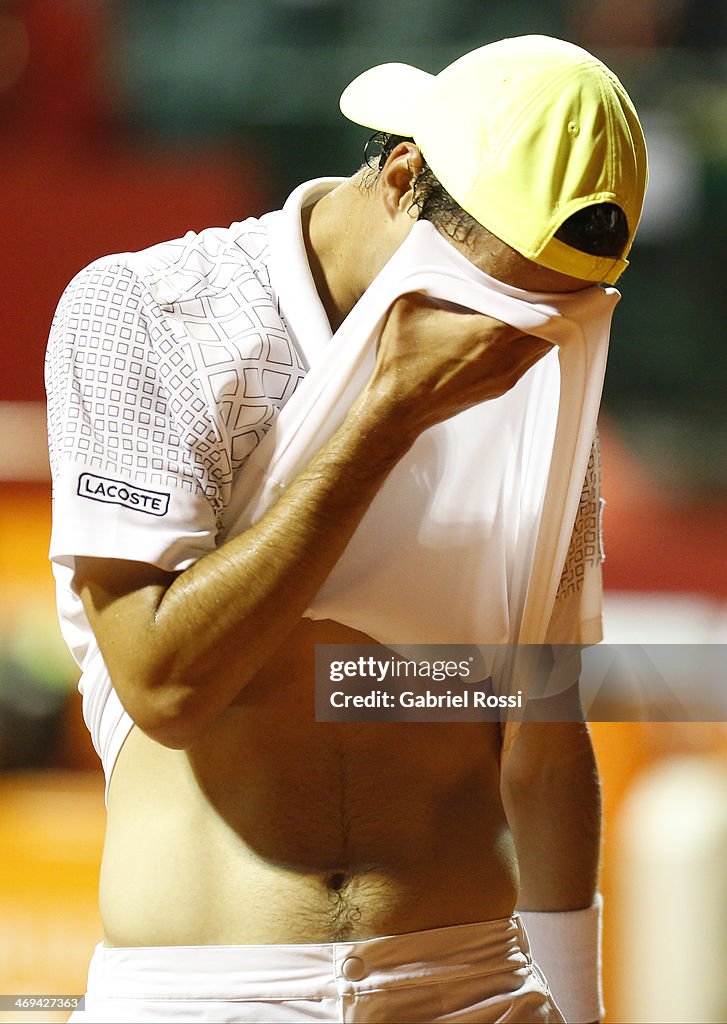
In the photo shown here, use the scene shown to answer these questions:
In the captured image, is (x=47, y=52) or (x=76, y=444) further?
(x=47, y=52)

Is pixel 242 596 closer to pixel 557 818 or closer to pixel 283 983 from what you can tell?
pixel 283 983

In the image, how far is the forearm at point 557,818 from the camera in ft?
3.05

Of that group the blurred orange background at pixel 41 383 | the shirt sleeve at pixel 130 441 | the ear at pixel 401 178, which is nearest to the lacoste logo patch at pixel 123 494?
the shirt sleeve at pixel 130 441

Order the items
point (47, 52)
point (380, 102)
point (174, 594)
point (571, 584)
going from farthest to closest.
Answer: point (47, 52) → point (571, 584) → point (380, 102) → point (174, 594)

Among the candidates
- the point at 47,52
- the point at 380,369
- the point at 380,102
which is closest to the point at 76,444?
the point at 380,369

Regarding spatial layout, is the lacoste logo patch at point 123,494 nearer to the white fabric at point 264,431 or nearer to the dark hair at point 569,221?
the white fabric at point 264,431

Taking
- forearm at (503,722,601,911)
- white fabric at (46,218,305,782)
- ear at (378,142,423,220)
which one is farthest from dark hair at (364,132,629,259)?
forearm at (503,722,601,911)

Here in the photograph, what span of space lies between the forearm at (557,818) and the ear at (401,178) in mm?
405

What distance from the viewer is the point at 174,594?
704 millimetres

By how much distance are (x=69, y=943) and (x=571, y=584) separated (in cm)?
54

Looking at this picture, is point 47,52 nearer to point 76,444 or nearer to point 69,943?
point 76,444

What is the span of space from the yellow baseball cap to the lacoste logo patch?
25cm

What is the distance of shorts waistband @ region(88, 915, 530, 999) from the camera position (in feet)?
2.50

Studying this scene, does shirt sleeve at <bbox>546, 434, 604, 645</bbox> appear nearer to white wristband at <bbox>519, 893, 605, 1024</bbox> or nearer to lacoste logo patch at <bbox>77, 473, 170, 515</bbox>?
white wristband at <bbox>519, 893, 605, 1024</bbox>
